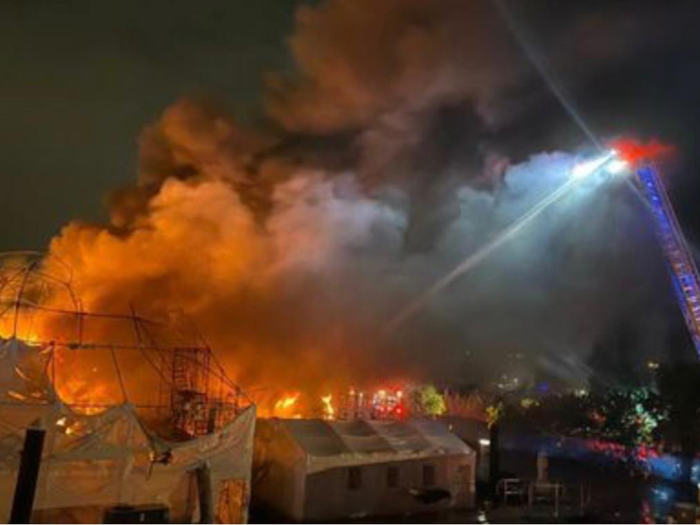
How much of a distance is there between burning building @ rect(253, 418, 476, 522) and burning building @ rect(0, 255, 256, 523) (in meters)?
2.77

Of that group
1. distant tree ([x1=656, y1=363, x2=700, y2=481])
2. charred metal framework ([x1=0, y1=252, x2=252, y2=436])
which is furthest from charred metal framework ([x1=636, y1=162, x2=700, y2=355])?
charred metal framework ([x1=0, y1=252, x2=252, y2=436])

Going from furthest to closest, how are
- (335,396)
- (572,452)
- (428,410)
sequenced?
(572,452), (428,410), (335,396)

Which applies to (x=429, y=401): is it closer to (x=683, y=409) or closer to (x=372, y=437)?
(x=683, y=409)

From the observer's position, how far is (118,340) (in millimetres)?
35938

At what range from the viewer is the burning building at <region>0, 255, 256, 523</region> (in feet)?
67.4

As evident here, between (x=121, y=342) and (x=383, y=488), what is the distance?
52.3 ft

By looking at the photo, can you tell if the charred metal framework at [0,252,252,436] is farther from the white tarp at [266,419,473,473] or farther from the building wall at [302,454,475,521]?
the building wall at [302,454,475,521]

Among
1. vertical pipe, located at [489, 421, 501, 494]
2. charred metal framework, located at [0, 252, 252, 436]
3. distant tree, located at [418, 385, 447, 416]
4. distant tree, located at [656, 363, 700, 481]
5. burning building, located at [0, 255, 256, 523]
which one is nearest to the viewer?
burning building, located at [0, 255, 256, 523]

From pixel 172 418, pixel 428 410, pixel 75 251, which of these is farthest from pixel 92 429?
pixel 428 410

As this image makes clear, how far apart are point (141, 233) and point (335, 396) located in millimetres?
15405

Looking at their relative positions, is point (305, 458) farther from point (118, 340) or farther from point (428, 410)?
point (428, 410)

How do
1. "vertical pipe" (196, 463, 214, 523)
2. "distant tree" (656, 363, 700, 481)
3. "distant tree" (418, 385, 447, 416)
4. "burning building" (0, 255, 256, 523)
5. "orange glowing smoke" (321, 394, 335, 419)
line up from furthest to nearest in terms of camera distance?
"distant tree" (418, 385, 447, 416) → "distant tree" (656, 363, 700, 481) → "orange glowing smoke" (321, 394, 335, 419) → "vertical pipe" (196, 463, 214, 523) → "burning building" (0, 255, 256, 523)

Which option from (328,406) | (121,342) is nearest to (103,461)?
(121,342)

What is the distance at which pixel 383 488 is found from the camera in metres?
29.4
